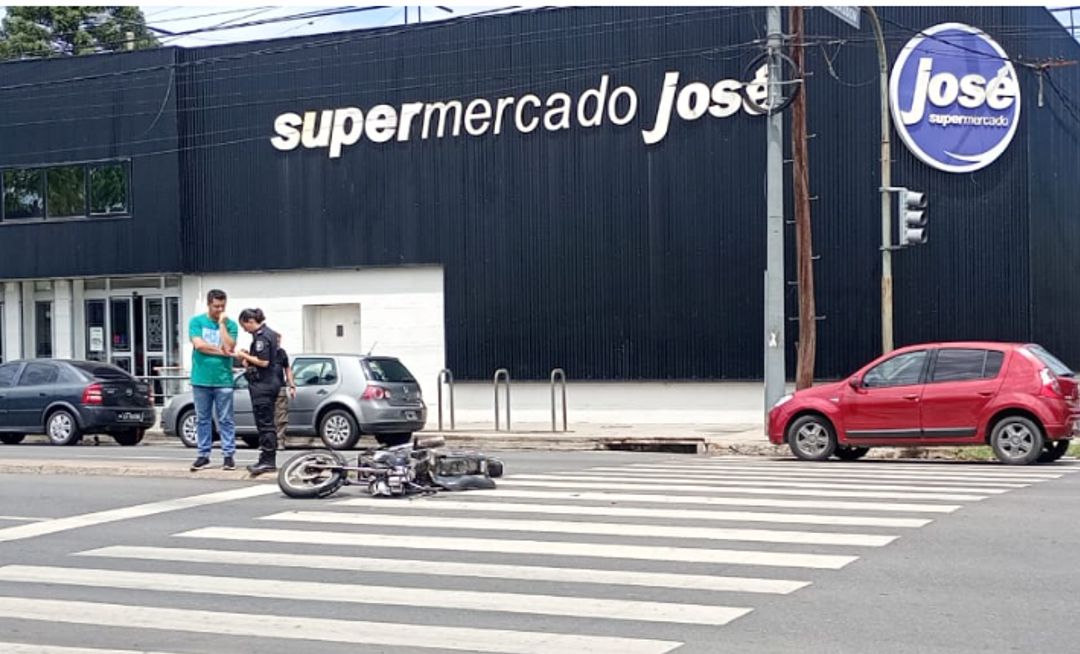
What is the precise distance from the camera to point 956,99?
25.6 metres

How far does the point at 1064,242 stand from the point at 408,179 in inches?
513

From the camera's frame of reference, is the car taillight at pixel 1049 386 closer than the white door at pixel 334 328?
Yes

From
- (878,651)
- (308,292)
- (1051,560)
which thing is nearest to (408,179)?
(308,292)

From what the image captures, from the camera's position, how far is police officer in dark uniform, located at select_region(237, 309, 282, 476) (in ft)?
48.1

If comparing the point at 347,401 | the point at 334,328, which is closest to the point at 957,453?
the point at 347,401

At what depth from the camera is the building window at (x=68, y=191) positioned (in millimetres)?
32562

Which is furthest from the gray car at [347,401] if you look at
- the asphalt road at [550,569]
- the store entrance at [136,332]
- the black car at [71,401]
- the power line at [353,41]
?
the store entrance at [136,332]

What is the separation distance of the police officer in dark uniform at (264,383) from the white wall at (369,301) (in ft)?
47.5

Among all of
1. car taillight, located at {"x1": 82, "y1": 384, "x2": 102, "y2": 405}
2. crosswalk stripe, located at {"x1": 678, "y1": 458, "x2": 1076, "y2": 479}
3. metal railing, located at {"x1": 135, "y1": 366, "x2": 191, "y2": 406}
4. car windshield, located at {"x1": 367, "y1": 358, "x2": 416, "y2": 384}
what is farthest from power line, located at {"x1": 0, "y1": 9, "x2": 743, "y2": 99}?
crosswalk stripe, located at {"x1": 678, "y1": 458, "x2": 1076, "y2": 479}

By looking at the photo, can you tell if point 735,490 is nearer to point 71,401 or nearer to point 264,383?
point 264,383

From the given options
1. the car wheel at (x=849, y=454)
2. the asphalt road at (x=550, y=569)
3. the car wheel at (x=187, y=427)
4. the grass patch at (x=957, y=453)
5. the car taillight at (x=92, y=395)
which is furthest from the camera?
the car taillight at (x=92, y=395)

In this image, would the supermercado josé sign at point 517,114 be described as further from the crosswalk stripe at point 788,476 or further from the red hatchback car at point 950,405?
the crosswalk stripe at point 788,476

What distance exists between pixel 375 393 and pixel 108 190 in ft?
45.6

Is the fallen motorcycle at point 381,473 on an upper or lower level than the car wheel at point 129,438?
upper
